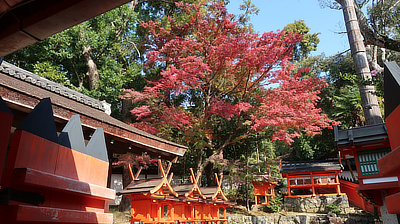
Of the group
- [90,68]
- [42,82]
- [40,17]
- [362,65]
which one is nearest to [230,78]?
[362,65]

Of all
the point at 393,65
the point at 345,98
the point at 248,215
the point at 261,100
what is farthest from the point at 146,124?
the point at 345,98

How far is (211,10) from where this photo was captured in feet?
47.3

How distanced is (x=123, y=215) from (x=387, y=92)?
12.9 meters

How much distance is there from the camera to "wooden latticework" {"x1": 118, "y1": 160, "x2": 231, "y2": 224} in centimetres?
713

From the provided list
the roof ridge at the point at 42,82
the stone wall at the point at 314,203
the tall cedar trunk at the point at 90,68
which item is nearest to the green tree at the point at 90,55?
the tall cedar trunk at the point at 90,68

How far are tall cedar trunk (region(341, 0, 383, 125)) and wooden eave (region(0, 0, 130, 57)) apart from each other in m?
8.96

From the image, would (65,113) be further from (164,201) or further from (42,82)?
(164,201)

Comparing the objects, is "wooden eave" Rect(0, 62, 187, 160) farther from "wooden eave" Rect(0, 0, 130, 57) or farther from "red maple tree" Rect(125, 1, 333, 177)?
"red maple tree" Rect(125, 1, 333, 177)

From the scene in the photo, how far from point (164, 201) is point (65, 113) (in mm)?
4480

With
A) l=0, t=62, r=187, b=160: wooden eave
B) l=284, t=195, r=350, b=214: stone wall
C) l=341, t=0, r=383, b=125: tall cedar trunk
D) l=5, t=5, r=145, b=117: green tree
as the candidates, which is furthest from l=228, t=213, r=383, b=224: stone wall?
l=0, t=62, r=187, b=160: wooden eave

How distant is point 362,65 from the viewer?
932 centimetres

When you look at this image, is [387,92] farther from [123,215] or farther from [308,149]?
[308,149]

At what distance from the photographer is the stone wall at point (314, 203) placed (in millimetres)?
17844

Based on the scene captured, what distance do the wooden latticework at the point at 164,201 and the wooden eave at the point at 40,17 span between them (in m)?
5.27
